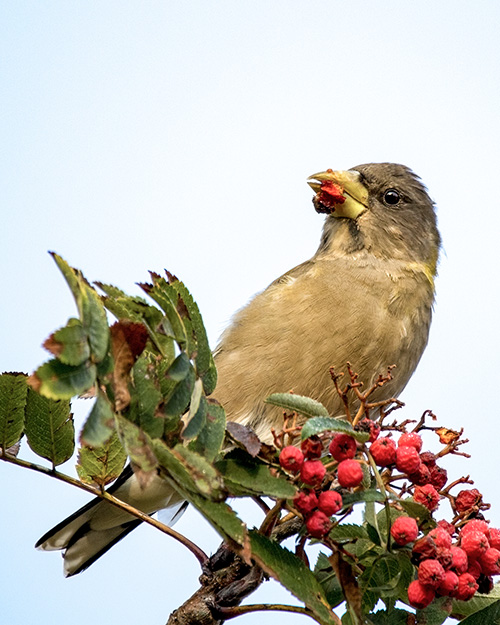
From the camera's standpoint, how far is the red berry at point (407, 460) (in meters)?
2.17

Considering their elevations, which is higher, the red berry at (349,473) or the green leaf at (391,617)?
the red berry at (349,473)

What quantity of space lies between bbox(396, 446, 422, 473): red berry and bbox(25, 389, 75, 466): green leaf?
1.00 meters

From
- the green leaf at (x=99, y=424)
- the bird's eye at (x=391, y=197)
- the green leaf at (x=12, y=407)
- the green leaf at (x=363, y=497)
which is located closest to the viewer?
the green leaf at (x=99, y=424)

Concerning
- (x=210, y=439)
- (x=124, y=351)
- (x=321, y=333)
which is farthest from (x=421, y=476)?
(x=321, y=333)

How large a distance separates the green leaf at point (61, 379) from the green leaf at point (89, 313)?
4 centimetres

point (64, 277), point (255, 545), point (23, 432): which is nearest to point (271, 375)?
point (23, 432)

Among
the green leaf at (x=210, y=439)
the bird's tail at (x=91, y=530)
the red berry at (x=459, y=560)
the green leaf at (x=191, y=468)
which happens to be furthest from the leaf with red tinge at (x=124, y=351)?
the bird's tail at (x=91, y=530)

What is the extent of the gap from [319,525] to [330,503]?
6 centimetres

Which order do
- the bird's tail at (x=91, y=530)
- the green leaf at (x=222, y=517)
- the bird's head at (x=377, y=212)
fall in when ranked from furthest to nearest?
1. the bird's head at (x=377, y=212)
2. the bird's tail at (x=91, y=530)
3. the green leaf at (x=222, y=517)

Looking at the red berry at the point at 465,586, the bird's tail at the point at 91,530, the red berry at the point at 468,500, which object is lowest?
the red berry at the point at 465,586

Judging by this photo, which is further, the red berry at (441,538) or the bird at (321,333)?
the bird at (321,333)

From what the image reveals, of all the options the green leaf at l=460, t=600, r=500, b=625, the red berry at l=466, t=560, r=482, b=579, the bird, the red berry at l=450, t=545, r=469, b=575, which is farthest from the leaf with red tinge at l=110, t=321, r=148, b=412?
the bird

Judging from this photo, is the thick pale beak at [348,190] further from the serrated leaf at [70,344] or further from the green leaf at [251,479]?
the serrated leaf at [70,344]

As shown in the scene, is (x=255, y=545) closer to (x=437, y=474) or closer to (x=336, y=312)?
(x=437, y=474)
